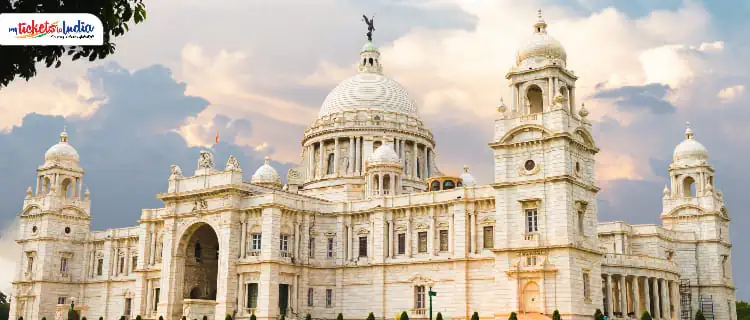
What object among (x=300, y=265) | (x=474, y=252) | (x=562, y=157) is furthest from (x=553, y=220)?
(x=300, y=265)

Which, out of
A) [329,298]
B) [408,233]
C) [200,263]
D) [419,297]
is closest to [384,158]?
[408,233]

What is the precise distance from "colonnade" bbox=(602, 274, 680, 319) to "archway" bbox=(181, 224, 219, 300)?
34.5m

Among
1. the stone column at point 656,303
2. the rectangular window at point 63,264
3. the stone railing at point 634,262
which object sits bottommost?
the stone column at point 656,303

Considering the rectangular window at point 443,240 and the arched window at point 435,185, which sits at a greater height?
the arched window at point 435,185

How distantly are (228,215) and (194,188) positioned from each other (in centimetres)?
503

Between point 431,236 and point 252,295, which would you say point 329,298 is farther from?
point 431,236

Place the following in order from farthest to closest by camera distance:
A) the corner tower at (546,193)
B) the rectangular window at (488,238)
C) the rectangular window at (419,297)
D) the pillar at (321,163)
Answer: the pillar at (321,163) < the rectangular window at (419,297) < the rectangular window at (488,238) < the corner tower at (546,193)

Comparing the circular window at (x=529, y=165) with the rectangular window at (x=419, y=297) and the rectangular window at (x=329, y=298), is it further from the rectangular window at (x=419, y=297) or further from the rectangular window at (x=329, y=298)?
the rectangular window at (x=329, y=298)

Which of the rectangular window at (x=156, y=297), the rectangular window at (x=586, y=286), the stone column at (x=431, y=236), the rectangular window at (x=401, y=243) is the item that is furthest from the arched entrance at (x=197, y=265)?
the rectangular window at (x=586, y=286)

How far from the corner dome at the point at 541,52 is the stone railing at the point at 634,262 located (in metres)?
14.5

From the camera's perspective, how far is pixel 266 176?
8662cm

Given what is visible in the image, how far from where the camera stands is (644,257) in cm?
6334

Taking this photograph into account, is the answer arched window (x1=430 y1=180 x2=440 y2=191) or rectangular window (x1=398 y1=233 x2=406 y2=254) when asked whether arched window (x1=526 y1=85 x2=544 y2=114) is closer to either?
rectangular window (x1=398 y1=233 x2=406 y2=254)

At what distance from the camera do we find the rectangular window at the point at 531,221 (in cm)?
5638
